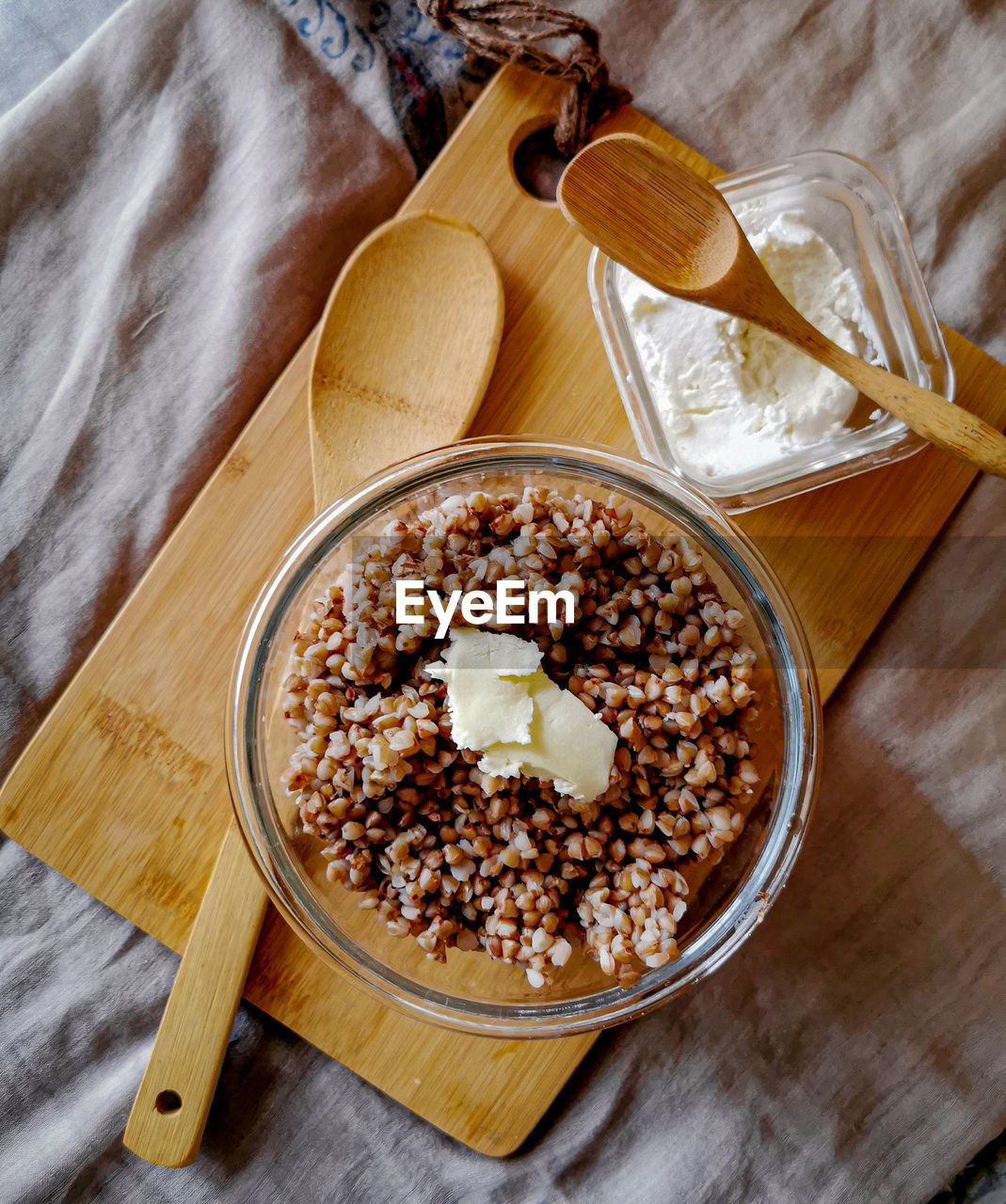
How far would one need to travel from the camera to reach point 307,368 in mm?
1206

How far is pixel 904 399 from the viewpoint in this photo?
100cm

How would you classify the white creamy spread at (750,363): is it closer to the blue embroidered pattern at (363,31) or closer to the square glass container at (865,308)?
the square glass container at (865,308)

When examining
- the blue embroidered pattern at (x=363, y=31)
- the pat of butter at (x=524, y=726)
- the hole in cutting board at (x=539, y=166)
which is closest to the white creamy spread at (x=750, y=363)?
the hole in cutting board at (x=539, y=166)

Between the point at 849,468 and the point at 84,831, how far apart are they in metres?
1.04

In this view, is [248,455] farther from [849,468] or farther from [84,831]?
[849,468]

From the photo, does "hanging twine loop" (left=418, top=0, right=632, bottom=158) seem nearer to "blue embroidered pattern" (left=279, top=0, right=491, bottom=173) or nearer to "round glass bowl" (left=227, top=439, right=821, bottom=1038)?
"blue embroidered pattern" (left=279, top=0, right=491, bottom=173)

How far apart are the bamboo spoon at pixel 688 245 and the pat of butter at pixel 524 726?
17.2 inches

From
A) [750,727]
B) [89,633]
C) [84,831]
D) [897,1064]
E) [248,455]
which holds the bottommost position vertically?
[897,1064]

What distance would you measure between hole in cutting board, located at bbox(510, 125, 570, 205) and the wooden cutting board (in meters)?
0.06

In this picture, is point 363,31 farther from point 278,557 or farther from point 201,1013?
Result: point 201,1013

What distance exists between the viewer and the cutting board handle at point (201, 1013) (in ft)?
3.79

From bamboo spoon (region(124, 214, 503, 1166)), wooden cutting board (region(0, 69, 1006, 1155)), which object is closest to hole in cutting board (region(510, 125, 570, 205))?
wooden cutting board (region(0, 69, 1006, 1155))

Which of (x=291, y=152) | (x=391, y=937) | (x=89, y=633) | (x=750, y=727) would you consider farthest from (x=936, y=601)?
(x=89, y=633)

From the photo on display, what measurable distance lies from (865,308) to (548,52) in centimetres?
49
